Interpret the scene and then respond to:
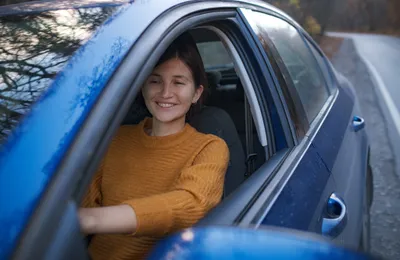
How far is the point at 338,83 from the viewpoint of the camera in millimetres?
3455

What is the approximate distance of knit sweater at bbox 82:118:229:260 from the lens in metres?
1.43

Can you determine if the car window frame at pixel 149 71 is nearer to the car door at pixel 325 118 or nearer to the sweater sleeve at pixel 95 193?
the car door at pixel 325 118

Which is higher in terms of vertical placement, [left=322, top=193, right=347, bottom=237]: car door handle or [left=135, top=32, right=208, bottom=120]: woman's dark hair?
[left=135, top=32, right=208, bottom=120]: woman's dark hair

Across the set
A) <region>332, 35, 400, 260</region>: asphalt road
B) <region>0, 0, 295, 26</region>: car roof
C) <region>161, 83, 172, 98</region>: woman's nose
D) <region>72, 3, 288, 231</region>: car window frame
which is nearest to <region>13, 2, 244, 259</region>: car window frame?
<region>72, 3, 288, 231</region>: car window frame

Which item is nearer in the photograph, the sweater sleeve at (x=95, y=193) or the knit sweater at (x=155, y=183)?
the knit sweater at (x=155, y=183)

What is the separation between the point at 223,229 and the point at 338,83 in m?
2.80

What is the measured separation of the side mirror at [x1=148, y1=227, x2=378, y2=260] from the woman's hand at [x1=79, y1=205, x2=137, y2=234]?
1.48ft

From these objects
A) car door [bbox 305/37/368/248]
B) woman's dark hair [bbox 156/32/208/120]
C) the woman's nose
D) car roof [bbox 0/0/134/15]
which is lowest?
car door [bbox 305/37/368/248]

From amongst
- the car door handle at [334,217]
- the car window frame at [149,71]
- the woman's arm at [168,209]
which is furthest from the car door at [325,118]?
the woman's arm at [168,209]

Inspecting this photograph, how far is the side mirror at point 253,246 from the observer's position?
2.62ft

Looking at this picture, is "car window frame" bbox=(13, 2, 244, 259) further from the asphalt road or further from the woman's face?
the asphalt road

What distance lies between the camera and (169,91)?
74.0 inches

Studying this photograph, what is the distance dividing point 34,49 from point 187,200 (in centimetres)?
66

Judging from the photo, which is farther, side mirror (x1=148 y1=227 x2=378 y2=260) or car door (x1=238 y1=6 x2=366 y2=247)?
car door (x1=238 y1=6 x2=366 y2=247)
